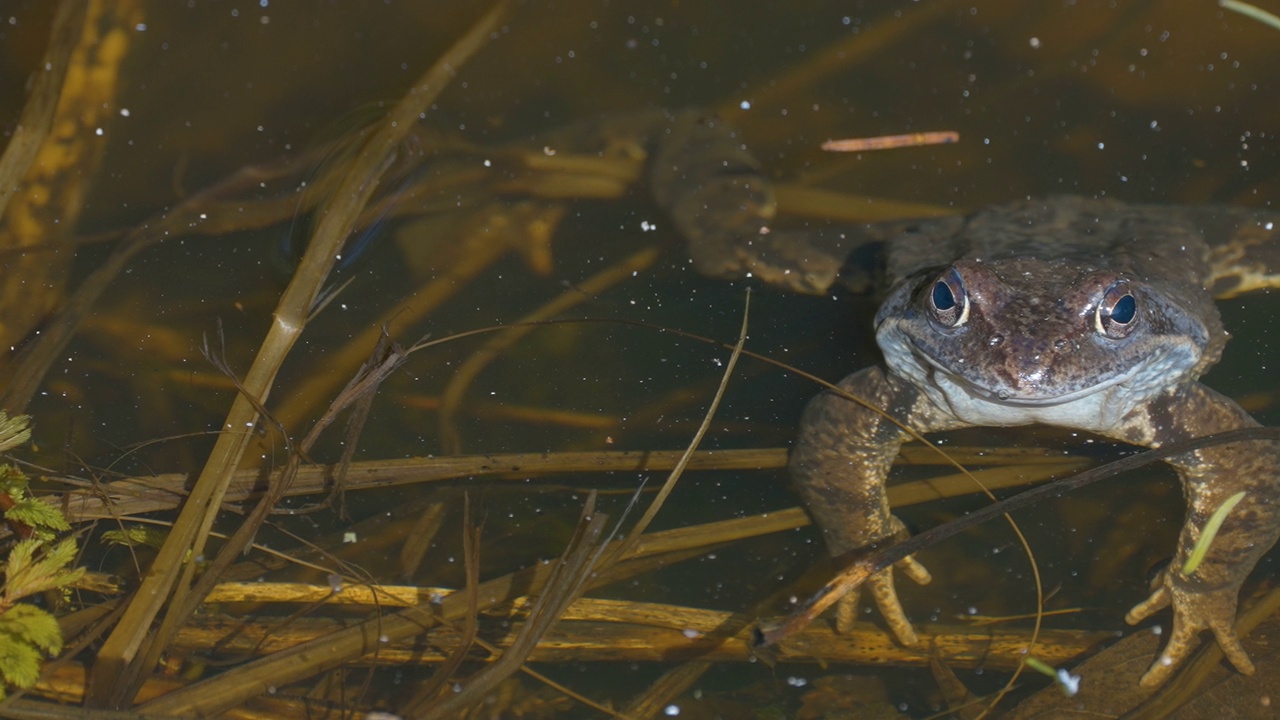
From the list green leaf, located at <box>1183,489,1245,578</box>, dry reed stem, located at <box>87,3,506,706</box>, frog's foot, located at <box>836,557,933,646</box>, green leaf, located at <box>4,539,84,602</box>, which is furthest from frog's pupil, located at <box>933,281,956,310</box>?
green leaf, located at <box>4,539,84,602</box>

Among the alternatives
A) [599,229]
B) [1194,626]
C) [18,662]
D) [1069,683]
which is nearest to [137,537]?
[18,662]

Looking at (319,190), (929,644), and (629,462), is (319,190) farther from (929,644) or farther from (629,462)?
(929,644)

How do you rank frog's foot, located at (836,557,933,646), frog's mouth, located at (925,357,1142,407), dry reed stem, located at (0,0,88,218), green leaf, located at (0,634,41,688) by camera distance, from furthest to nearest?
dry reed stem, located at (0,0,88,218)
frog's foot, located at (836,557,933,646)
frog's mouth, located at (925,357,1142,407)
green leaf, located at (0,634,41,688)

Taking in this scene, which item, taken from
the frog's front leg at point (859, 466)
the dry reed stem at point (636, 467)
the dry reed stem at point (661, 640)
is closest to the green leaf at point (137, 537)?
the dry reed stem at point (636, 467)

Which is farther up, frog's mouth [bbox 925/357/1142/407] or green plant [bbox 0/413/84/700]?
frog's mouth [bbox 925/357/1142/407]

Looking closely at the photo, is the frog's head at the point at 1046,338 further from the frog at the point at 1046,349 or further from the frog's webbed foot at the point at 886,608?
the frog's webbed foot at the point at 886,608

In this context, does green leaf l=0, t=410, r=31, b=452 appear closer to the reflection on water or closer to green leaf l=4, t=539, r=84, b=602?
green leaf l=4, t=539, r=84, b=602
